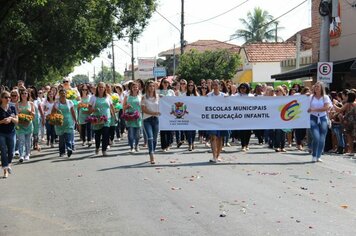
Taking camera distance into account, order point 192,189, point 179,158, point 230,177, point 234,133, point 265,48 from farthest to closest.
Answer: point 265,48, point 234,133, point 179,158, point 230,177, point 192,189

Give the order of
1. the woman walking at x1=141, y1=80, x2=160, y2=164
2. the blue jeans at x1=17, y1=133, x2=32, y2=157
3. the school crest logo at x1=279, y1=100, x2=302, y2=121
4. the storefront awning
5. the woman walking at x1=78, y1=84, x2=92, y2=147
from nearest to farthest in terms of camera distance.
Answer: the woman walking at x1=141, y1=80, x2=160, y2=164 → the blue jeans at x1=17, y1=133, x2=32, y2=157 → the school crest logo at x1=279, y1=100, x2=302, y2=121 → the woman walking at x1=78, y1=84, x2=92, y2=147 → the storefront awning

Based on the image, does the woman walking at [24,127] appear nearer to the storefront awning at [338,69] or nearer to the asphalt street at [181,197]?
the asphalt street at [181,197]

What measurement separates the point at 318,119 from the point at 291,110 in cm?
155

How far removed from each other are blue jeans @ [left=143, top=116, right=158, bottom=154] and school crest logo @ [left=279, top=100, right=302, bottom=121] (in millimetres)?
3535

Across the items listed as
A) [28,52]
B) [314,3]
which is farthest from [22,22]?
[314,3]

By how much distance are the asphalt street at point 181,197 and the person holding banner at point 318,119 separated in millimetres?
370

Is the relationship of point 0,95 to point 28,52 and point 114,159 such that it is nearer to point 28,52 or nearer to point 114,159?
point 114,159

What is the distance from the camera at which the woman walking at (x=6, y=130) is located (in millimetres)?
11430

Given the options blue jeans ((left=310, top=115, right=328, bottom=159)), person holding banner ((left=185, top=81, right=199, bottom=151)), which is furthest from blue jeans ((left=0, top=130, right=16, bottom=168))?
blue jeans ((left=310, top=115, right=328, bottom=159))

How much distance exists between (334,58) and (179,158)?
1433cm

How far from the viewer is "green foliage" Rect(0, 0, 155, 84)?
2916cm

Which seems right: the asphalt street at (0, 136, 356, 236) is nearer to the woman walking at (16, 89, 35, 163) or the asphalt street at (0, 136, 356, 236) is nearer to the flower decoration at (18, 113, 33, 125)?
the woman walking at (16, 89, 35, 163)

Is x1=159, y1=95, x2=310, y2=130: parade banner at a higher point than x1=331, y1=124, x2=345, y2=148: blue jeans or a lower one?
higher

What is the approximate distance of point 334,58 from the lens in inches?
1013
